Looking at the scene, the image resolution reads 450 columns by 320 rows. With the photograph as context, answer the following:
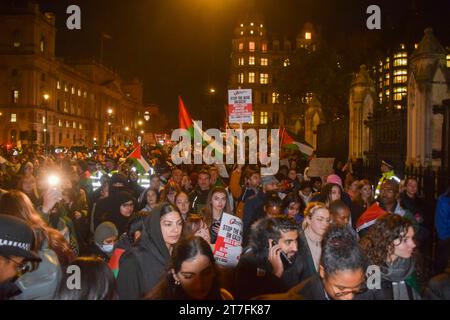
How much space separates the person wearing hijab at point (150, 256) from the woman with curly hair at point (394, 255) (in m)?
1.66

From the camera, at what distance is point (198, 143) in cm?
1634

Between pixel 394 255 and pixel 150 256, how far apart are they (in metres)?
1.95

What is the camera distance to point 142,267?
3754 millimetres

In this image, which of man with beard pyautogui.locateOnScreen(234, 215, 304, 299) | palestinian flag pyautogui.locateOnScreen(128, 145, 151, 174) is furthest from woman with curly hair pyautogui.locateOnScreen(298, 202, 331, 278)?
palestinian flag pyautogui.locateOnScreen(128, 145, 151, 174)

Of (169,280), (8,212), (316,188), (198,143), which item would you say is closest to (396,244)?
(169,280)

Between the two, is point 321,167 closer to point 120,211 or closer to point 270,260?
point 120,211

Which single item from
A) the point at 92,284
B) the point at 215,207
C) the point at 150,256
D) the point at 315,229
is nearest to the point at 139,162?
the point at 215,207

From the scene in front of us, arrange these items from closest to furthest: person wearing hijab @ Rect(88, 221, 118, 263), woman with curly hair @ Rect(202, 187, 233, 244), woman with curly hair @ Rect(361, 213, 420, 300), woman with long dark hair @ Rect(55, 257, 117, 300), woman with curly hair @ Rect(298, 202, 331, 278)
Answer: woman with long dark hair @ Rect(55, 257, 117, 300), woman with curly hair @ Rect(361, 213, 420, 300), woman with curly hair @ Rect(298, 202, 331, 278), person wearing hijab @ Rect(88, 221, 118, 263), woman with curly hair @ Rect(202, 187, 233, 244)

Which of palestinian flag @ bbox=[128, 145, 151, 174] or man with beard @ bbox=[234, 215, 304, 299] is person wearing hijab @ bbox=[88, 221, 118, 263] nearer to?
man with beard @ bbox=[234, 215, 304, 299]

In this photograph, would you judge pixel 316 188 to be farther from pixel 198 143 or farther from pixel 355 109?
pixel 198 143

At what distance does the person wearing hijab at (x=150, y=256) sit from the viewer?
3680 mm

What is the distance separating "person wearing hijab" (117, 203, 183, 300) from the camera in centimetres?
368

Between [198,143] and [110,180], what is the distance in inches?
303

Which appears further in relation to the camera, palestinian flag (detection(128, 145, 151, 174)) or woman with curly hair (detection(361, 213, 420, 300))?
palestinian flag (detection(128, 145, 151, 174))
